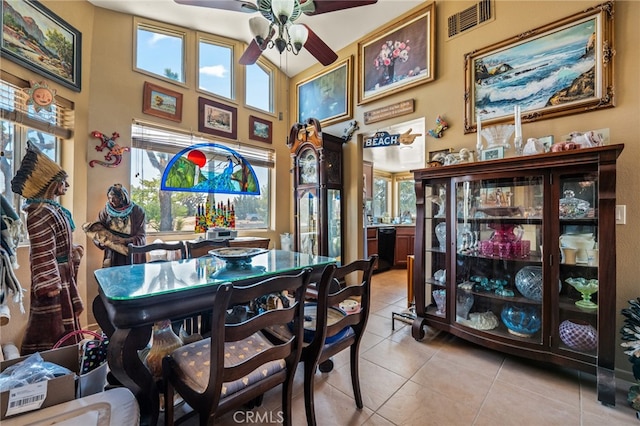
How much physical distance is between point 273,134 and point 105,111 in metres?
2.14

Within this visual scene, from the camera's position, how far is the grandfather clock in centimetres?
349

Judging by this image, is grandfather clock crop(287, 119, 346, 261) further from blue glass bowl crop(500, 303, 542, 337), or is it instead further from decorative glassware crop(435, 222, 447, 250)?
blue glass bowl crop(500, 303, 542, 337)

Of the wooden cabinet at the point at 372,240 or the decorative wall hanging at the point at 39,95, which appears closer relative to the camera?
the decorative wall hanging at the point at 39,95

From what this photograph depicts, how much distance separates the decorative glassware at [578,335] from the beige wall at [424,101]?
0.33 m

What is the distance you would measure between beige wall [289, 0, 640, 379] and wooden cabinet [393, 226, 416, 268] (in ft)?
9.35

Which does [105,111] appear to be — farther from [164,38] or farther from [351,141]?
[351,141]

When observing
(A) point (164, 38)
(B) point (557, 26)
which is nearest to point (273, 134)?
(A) point (164, 38)

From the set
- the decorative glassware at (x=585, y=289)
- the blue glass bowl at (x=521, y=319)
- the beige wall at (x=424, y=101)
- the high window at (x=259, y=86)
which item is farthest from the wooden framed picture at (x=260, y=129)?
the decorative glassware at (x=585, y=289)

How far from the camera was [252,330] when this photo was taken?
1.07 m

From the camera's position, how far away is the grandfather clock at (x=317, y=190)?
11.5 ft

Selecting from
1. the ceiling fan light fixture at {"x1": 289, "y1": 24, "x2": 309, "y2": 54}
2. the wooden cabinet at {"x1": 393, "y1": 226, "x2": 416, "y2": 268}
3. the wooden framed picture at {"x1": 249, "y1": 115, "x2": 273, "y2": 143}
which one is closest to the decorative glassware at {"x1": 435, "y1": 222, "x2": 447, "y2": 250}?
the ceiling fan light fixture at {"x1": 289, "y1": 24, "x2": 309, "y2": 54}

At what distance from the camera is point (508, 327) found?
2.10m

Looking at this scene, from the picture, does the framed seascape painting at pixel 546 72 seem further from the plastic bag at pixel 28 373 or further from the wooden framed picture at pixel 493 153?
the plastic bag at pixel 28 373

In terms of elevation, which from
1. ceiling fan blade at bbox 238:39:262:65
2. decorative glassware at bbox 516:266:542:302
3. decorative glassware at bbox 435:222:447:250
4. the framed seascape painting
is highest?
ceiling fan blade at bbox 238:39:262:65
